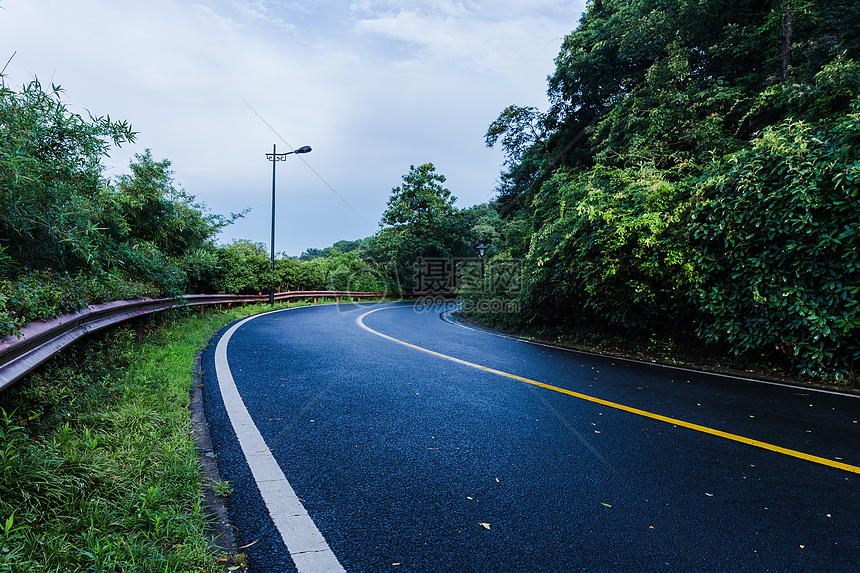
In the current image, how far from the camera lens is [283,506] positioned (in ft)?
7.89

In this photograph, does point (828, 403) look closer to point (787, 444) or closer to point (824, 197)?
point (787, 444)

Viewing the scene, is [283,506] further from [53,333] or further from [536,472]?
[53,333]

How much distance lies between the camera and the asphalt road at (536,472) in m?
2.07

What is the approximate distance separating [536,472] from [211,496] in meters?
2.06

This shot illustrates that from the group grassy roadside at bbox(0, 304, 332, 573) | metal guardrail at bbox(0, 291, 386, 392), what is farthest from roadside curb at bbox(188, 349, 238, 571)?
metal guardrail at bbox(0, 291, 386, 392)

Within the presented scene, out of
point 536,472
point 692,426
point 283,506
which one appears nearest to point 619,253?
point 692,426

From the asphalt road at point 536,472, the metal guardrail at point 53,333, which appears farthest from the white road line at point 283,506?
the metal guardrail at point 53,333

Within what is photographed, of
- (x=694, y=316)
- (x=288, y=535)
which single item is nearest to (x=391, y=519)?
(x=288, y=535)

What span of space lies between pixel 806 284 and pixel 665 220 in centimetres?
211

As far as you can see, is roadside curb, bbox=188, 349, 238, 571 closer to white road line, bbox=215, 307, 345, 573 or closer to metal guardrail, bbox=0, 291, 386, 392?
white road line, bbox=215, 307, 345, 573

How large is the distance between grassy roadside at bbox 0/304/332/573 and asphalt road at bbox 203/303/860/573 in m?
0.30

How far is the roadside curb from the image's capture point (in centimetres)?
204

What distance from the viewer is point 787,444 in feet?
11.3

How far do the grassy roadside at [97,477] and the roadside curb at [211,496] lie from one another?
2.0 inches
